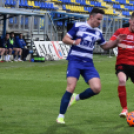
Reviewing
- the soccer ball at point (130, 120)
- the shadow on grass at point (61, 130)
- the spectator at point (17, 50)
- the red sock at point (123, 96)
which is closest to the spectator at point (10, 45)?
the spectator at point (17, 50)

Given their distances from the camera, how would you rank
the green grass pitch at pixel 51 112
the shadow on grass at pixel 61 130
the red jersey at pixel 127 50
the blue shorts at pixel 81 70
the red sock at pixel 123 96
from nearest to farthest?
the shadow on grass at pixel 61 130 < the green grass pitch at pixel 51 112 < the blue shorts at pixel 81 70 < the red sock at pixel 123 96 < the red jersey at pixel 127 50

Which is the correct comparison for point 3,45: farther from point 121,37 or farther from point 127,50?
point 121,37

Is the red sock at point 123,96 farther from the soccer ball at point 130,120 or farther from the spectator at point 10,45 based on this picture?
the spectator at point 10,45

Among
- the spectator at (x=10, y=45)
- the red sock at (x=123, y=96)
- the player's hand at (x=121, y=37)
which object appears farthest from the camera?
the spectator at (x=10, y=45)

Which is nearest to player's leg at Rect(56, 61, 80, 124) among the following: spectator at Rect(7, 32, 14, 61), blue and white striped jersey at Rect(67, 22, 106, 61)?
blue and white striped jersey at Rect(67, 22, 106, 61)

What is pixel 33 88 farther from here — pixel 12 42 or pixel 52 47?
pixel 52 47

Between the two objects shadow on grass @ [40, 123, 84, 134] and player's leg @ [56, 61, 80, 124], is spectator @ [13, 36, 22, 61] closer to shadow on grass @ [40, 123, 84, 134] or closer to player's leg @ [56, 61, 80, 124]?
player's leg @ [56, 61, 80, 124]

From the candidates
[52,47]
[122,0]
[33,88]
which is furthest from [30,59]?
[122,0]

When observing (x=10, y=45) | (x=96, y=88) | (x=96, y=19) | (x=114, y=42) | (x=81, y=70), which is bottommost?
(x=10, y=45)

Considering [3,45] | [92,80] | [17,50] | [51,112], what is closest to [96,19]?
[92,80]

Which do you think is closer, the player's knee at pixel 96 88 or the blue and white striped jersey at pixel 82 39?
the player's knee at pixel 96 88

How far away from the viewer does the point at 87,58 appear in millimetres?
6316

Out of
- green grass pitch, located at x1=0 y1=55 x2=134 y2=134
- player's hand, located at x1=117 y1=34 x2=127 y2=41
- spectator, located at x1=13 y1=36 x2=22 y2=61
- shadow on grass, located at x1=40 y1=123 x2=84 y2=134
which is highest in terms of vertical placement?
player's hand, located at x1=117 y1=34 x2=127 y2=41

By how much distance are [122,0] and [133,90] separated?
133 ft
